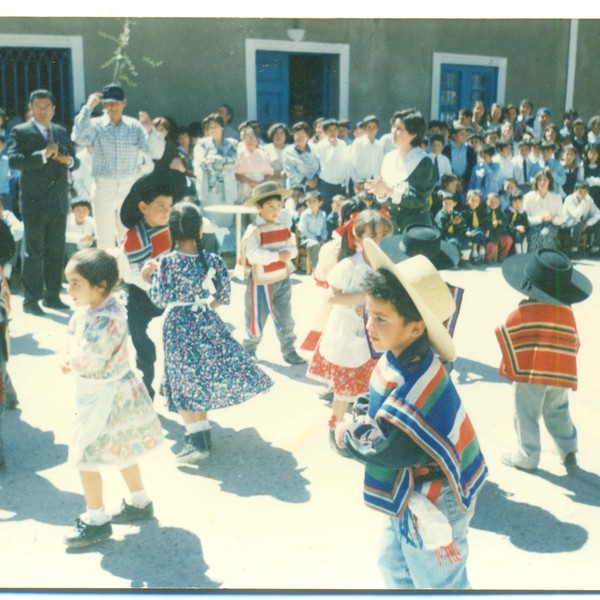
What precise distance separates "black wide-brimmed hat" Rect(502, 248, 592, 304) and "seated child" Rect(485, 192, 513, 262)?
376 cm

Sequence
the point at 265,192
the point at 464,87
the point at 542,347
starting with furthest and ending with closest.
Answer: the point at 464,87 < the point at 265,192 < the point at 542,347

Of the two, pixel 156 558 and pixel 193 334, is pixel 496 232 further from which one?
pixel 156 558

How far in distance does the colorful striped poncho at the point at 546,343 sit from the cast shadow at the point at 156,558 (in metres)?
1.69

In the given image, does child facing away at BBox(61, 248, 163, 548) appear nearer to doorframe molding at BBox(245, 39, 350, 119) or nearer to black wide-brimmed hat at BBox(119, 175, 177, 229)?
black wide-brimmed hat at BBox(119, 175, 177, 229)

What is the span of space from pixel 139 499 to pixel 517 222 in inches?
188

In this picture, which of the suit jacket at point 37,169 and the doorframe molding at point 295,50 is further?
the suit jacket at point 37,169

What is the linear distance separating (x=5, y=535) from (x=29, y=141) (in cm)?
317

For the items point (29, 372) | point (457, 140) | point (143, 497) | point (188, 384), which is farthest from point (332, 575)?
point (457, 140)

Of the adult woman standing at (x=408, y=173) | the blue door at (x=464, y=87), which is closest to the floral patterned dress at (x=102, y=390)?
the adult woman standing at (x=408, y=173)

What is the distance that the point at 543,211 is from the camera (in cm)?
646

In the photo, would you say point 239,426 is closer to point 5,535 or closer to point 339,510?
point 339,510

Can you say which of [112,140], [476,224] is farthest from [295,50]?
[476,224]

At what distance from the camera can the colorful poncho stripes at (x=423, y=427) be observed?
7.54 feet

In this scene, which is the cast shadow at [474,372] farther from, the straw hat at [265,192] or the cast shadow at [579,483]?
the straw hat at [265,192]
